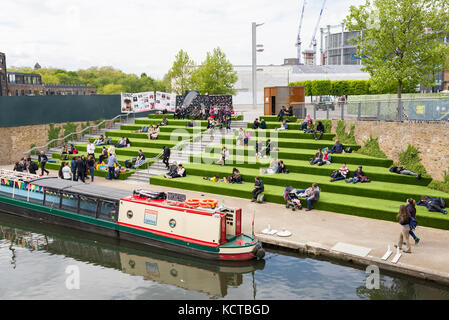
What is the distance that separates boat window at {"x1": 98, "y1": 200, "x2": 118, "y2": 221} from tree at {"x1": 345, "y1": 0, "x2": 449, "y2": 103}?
1668 centimetres

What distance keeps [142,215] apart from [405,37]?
56.7 feet

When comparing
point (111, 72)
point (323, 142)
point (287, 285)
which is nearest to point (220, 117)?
point (323, 142)

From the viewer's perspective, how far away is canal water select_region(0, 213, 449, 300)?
10219 millimetres

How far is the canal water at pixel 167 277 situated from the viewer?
402 inches

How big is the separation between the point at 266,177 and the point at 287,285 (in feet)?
30.3

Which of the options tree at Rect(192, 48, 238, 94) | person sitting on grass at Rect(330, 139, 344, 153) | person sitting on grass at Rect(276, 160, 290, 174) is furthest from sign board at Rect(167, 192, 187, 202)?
tree at Rect(192, 48, 238, 94)

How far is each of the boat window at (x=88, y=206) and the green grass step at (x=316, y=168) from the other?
29.5 ft

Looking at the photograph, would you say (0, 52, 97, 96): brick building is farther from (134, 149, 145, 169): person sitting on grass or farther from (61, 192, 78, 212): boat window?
(61, 192, 78, 212): boat window

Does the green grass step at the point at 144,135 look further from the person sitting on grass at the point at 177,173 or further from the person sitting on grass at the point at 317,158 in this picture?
the person sitting on grass at the point at 317,158

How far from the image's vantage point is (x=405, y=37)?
71.2 ft

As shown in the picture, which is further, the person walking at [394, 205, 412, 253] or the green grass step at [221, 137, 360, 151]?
the green grass step at [221, 137, 360, 151]

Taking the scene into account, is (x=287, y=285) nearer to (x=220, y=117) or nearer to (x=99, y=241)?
(x=99, y=241)

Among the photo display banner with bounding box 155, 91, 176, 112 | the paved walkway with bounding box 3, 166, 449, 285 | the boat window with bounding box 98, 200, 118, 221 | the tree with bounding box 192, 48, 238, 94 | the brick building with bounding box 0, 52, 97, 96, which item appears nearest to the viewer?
the paved walkway with bounding box 3, 166, 449, 285

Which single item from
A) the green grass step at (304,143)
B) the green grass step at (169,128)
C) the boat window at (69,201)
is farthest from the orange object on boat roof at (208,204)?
the green grass step at (169,128)
